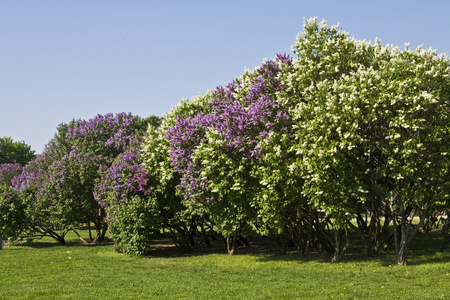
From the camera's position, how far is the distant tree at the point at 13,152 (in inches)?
4382

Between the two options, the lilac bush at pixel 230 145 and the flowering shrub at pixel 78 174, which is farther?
the flowering shrub at pixel 78 174

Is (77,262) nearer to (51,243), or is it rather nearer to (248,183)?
(248,183)

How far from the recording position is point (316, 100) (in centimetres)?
2208

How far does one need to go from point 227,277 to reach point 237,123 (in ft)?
27.8

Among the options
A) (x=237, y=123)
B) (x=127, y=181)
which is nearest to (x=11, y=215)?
(x=127, y=181)

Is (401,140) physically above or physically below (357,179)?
above

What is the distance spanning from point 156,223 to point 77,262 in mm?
5746

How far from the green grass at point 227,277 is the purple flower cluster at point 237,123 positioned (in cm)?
542

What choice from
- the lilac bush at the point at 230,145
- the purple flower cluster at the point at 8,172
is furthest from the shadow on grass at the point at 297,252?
the purple flower cluster at the point at 8,172

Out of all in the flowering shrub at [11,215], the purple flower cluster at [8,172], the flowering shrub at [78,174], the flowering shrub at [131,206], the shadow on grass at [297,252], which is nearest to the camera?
the shadow on grass at [297,252]

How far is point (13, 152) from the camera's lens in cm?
11075

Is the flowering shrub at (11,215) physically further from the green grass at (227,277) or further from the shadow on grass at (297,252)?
the green grass at (227,277)

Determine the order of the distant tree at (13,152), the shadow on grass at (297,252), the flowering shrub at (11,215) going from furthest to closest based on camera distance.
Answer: the distant tree at (13,152)
the flowering shrub at (11,215)
the shadow on grass at (297,252)

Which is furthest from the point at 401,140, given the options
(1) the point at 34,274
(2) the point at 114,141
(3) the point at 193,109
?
(2) the point at 114,141
